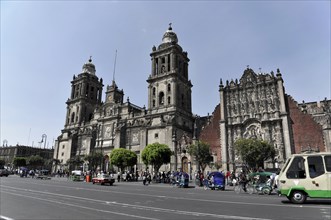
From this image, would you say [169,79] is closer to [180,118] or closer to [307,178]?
[180,118]

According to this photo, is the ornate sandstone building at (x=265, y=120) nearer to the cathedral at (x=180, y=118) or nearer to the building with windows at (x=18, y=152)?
the cathedral at (x=180, y=118)

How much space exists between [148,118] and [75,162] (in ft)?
87.0

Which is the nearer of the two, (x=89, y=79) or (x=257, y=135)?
(x=257, y=135)

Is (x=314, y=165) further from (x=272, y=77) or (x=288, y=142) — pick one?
(x=272, y=77)

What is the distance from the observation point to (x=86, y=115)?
3017 inches

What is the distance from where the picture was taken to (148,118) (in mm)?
56062

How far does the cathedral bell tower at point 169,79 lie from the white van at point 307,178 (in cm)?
3924

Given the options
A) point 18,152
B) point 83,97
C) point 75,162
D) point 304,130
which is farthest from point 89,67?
point 304,130

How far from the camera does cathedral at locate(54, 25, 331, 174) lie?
3875 centimetres

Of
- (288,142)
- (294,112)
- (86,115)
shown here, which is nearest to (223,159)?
(288,142)

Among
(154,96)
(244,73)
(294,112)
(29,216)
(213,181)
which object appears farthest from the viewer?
(154,96)

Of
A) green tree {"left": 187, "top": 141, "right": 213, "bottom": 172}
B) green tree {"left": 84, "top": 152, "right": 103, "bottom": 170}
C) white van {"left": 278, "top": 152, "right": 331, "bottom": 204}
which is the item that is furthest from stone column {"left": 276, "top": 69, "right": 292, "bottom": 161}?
green tree {"left": 84, "top": 152, "right": 103, "bottom": 170}

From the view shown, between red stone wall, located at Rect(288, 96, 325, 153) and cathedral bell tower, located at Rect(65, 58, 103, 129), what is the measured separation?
2282 inches

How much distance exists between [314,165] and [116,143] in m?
50.5
